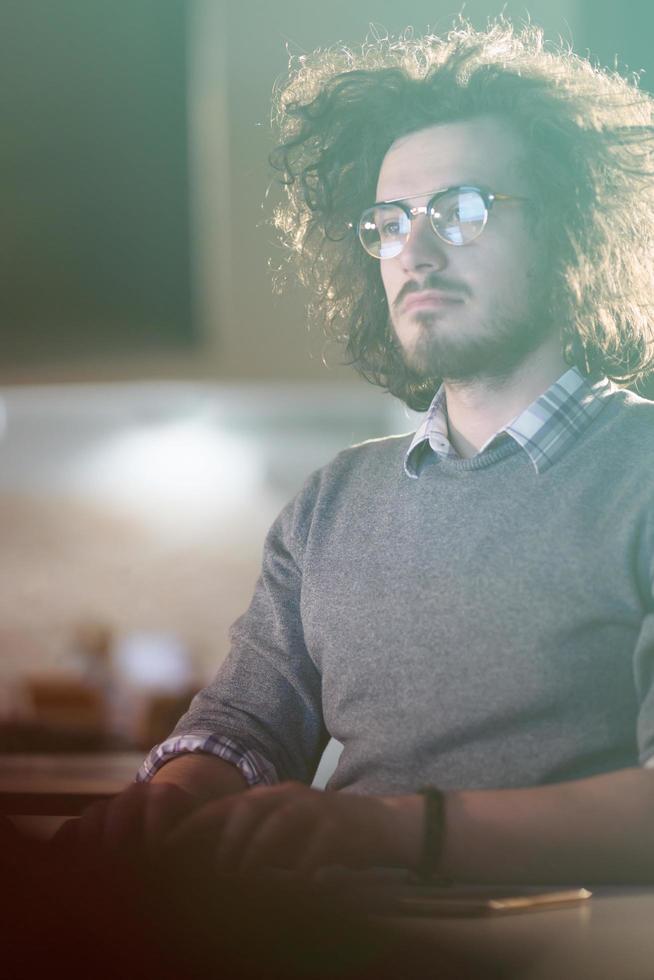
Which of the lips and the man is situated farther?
the lips

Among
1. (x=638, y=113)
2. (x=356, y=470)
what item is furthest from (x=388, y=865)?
(x=638, y=113)

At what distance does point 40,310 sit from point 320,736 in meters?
1.62

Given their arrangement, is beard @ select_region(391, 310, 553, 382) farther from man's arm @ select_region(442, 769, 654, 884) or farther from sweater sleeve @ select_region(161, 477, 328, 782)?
man's arm @ select_region(442, 769, 654, 884)

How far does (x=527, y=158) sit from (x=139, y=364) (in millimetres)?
1547

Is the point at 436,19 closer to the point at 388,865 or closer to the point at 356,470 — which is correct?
the point at 356,470

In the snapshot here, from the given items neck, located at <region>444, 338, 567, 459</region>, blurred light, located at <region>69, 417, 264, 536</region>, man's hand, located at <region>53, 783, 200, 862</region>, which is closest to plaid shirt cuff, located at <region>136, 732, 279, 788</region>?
man's hand, located at <region>53, 783, 200, 862</region>

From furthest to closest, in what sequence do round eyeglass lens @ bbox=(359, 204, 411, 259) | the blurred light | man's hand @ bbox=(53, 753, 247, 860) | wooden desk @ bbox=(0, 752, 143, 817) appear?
the blurred light, wooden desk @ bbox=(0, 752, 143, 817), round eyeglass lens @ bbox=(359, 204, 411, 259), man's hand @ bbox=(53, 753, 247, 860)

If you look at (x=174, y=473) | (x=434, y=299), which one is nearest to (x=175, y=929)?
(x=434, y=299)

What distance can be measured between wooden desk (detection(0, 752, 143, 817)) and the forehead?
959 mm

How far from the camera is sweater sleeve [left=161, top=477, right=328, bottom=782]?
45.9 inches

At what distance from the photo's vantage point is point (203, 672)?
261cm

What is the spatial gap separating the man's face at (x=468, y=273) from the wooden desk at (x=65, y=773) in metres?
0.85

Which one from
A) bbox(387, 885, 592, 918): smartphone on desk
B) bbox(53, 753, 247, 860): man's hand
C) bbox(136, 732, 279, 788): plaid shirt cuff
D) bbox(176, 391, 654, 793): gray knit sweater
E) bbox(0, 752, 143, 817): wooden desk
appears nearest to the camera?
bbox(387, 885, 592, 918): smartphone on desk

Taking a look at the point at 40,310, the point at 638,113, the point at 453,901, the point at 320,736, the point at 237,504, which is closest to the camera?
the point at 453,901
